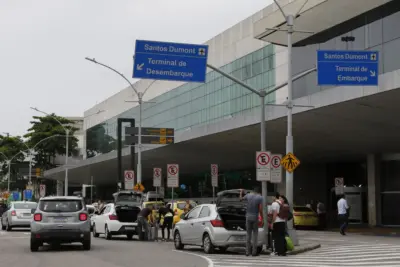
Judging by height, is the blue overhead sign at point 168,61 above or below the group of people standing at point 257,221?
above


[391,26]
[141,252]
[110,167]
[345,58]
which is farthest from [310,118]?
[110,167]

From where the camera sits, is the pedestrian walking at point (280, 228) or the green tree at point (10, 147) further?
the green tree at point (10, 147)

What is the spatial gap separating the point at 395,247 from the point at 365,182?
2683 centimetres

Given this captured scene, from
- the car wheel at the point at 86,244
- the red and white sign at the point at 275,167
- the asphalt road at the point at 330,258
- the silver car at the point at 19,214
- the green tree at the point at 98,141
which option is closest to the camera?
the asphalt road at the point at 330,258

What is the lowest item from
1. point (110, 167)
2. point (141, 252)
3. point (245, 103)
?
point (141, 252)

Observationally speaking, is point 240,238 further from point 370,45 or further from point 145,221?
point 370,45

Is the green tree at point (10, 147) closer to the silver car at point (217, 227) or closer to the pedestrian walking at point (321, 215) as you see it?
the pedestrian walking at point (321, 215)

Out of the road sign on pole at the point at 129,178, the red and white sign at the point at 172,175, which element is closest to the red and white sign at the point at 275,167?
the red and white sign at the point at 172,175

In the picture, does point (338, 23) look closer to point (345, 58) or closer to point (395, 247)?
point (345, 58)

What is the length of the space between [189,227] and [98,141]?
69450 mm

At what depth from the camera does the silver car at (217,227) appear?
19.0 m

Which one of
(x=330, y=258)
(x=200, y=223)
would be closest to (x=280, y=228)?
(x=330, y=258)

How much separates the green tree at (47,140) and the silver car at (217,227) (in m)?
69.5

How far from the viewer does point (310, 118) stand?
28.9 m
